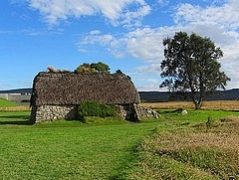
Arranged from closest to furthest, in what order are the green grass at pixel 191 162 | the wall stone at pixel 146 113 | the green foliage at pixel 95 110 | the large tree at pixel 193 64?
the green grass at pixel 191 162
the green foliage at pixel 95 110
the wall stone at pixel 146 113
the large tree at pixel 193 64

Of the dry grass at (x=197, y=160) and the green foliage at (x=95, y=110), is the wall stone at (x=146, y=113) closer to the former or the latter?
the green foliage at (x=95, y=110)

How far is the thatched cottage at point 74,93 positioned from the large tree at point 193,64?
15.7 meters

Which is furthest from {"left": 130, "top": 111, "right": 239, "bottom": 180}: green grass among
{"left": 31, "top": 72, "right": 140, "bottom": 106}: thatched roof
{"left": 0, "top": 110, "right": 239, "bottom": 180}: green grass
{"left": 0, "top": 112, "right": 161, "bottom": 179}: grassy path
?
{"left": 31, "top": 72, "right": 140, "bottom": 106}: thatched roof

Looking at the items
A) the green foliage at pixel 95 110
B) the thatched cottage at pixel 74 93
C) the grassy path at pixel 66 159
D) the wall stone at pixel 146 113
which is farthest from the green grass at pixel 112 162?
the wall stone at pixel 146 113

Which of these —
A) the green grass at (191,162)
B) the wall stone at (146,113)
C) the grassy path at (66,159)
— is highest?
the wall stone at (146,113)

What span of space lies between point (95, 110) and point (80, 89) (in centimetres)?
318

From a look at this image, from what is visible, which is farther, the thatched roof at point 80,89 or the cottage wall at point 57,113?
the thatched roof at point 80,89

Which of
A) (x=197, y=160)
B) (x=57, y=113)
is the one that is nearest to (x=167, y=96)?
(x=57, y=113)

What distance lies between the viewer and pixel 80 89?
140 feet

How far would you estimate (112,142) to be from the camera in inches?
789

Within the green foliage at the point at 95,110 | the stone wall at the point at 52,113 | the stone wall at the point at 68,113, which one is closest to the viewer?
the stone wall at the point at 52,113

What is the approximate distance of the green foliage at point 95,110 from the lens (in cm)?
4047

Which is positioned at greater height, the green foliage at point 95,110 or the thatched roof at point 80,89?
the thatched roof at point 80,89

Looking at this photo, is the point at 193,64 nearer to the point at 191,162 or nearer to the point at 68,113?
the point at 68,113
